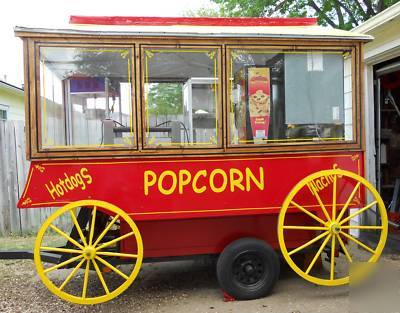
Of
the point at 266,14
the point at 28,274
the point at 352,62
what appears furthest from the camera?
the point at 266,14

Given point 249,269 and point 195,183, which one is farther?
point 249,269

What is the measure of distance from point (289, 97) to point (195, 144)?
1047 millimetres

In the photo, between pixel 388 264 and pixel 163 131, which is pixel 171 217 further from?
pixel 388 264

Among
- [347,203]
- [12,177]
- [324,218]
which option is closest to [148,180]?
[324,218]

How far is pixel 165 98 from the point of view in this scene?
13.1 ft

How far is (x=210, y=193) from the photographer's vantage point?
12.4 feet

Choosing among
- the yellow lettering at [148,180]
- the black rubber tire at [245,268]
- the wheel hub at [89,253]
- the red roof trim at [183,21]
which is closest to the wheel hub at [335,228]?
the black rubber tire at [245,268]

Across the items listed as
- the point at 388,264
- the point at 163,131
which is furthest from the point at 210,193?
the point at 388,264

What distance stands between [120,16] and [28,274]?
3.26m

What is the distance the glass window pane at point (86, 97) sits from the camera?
3633 millimetres

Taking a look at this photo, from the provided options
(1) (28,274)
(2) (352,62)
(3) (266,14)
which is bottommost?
(1) (28,274)

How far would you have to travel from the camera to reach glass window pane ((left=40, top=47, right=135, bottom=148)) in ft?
11.9

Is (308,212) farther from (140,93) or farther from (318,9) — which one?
(318,9)

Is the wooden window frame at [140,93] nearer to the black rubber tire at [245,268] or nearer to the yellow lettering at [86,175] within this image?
the yellow lettering at [86,175]
